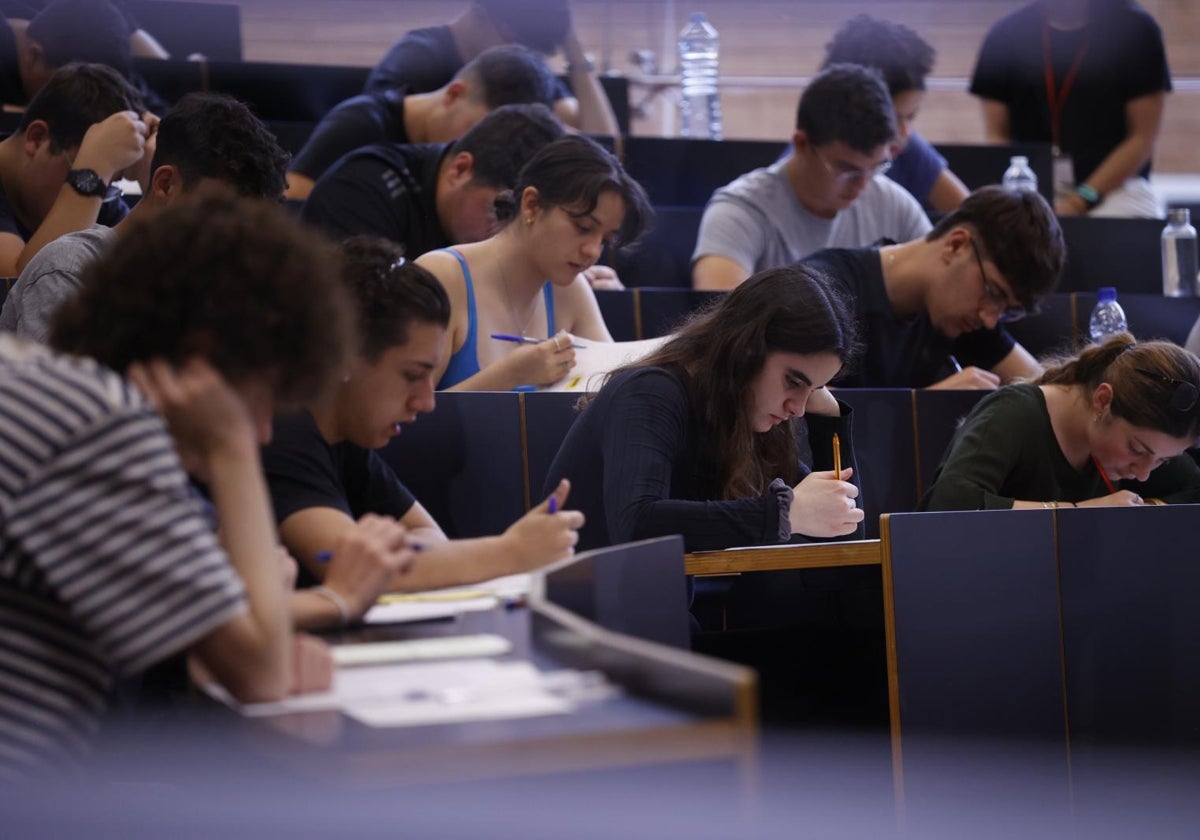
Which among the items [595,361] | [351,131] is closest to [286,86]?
[351,131]

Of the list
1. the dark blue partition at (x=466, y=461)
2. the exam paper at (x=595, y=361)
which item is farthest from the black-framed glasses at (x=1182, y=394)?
the dark blue partition at (x=466, y=461)

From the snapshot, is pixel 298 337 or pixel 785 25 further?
pixel 785 25

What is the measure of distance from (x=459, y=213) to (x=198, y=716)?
6.89ft

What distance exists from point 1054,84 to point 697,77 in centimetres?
119

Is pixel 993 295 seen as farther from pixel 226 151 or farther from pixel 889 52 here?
pixel 226 151

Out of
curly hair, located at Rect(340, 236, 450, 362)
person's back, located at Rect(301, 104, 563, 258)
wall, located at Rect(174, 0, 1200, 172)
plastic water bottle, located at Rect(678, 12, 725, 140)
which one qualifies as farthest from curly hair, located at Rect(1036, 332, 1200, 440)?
wall, located at Rect(174, 0, 1200, 172)

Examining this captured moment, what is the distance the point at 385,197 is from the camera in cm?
321

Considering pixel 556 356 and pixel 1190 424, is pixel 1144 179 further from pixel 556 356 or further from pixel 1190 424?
pixel 556 356

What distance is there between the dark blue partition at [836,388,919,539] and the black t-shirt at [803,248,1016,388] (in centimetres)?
11

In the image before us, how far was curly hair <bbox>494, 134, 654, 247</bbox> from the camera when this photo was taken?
9.29ft

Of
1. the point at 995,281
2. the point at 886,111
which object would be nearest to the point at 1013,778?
the point at 995,281

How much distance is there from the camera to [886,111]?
356 cm

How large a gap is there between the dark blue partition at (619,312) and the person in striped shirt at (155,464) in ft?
7.00

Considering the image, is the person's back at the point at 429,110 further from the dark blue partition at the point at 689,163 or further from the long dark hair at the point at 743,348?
the long dark hair at the point at 743,348
